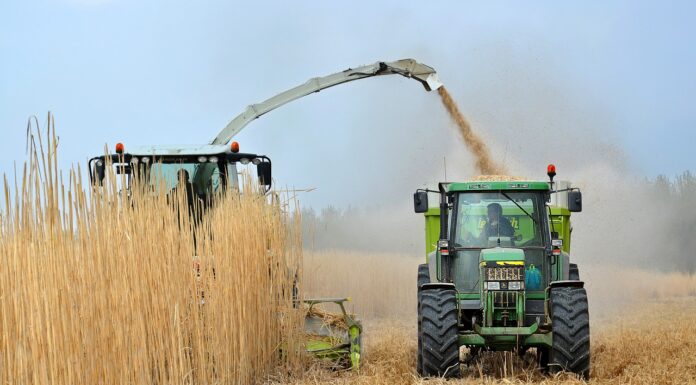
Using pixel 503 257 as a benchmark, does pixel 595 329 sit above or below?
below

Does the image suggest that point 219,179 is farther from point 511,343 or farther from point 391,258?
point 391,258

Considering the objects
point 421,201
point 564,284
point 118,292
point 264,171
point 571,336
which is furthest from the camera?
point 264,171

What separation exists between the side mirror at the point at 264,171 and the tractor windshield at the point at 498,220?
77.3 inches

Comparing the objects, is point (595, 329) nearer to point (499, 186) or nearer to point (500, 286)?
point (499, 186)

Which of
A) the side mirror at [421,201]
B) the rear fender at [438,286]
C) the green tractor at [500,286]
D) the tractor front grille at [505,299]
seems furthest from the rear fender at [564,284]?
the side mirror at [421,201]

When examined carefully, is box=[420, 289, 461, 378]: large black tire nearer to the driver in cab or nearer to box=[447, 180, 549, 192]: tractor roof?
the driver in cab

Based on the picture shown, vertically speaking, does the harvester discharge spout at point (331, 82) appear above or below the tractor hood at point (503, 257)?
above

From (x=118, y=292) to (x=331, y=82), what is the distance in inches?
356

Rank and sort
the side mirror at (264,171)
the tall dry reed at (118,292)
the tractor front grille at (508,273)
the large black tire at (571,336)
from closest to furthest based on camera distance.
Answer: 1. the tall dry reed at (118,292)
2. the large black tire at (571,336)
3. the tractor front grille at (508,273)
4. the side mirror at (264,171)

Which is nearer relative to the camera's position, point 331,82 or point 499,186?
point 499,186

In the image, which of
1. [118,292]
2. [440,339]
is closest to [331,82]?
[440,339]

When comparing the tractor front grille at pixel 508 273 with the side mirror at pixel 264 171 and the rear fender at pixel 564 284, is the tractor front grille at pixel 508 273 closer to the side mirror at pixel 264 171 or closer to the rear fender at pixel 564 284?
the rear fender at pixel 564 284

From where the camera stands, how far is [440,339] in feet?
28.7

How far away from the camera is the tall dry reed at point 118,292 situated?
498 centimetres
